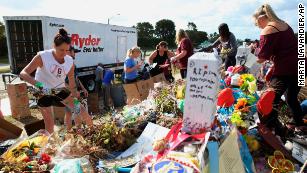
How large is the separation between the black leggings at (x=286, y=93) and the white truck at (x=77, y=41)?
27.9 feet

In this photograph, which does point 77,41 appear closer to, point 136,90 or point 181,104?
point 136,90

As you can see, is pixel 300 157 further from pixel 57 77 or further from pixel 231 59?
pixel 231 59

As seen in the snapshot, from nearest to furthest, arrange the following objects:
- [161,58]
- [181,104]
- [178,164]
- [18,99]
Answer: [178,164] → [181,104] → [18,99] → [161,58]

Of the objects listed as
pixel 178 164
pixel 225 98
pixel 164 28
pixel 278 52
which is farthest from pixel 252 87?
pixel 164 28

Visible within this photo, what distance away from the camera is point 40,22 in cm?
1053

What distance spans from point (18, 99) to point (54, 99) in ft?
13.1

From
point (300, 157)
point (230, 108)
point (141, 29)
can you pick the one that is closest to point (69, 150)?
point (230, 108)

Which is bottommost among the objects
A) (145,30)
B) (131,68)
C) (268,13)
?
(131,68)

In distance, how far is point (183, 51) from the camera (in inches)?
250

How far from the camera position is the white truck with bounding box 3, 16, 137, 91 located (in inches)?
425

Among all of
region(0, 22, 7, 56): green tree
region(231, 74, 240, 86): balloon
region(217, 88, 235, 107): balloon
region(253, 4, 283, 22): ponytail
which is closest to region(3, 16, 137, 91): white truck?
region(231, 74, 240, 86): balloon

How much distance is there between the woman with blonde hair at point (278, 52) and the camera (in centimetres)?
359

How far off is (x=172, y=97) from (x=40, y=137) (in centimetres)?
155

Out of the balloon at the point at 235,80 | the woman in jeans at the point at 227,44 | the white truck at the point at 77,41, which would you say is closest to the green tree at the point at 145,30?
the white truck at the point at 77,41
